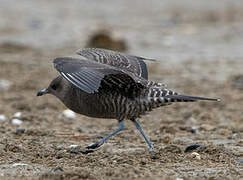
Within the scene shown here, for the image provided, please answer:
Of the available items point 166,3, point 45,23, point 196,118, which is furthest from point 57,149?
point 166,3

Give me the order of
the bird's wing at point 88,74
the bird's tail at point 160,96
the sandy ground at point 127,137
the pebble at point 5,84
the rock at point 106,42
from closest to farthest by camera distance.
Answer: the sandy ground at point 127,137 < the bird's wing at point 88,74 < the bird's tail at point 160,96 < the pebble at point 5,84 < the rock at point 106,42

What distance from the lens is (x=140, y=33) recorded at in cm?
1312

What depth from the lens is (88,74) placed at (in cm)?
498

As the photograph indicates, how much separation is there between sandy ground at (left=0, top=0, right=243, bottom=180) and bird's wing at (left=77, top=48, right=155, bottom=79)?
704 millimetres

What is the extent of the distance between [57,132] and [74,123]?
0.64 meters

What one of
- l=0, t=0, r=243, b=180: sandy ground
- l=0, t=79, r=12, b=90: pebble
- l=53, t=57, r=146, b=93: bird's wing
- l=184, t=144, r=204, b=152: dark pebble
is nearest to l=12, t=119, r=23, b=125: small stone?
l=0, t=0, r=243, b=180: sandy ground

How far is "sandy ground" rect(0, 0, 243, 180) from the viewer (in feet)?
16.1

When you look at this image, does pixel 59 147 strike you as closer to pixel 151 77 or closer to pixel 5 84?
pixel 5 84

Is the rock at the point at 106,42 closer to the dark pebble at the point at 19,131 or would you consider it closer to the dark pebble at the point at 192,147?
the dark pebble at the point at 19,131

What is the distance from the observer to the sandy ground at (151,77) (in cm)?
491

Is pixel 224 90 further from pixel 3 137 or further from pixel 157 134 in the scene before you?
pixel 3 137

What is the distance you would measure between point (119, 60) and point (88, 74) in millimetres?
922

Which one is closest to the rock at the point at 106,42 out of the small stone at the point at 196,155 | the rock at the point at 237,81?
the rock at the point at 237,81

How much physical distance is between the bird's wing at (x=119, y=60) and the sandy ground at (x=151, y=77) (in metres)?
0.70
